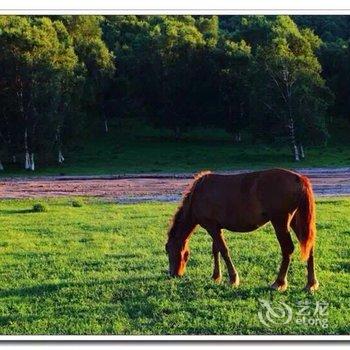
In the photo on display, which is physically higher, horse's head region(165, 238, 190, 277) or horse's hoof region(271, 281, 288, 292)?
horse's head region(165, 238, 190, 277)

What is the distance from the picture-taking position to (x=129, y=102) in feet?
28.6

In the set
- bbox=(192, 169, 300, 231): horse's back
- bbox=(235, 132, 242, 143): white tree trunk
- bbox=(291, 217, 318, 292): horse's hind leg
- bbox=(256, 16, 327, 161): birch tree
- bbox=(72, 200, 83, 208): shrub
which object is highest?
bbox=(256, 16, 327, 161): birch tree

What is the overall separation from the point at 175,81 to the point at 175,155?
1.04 metres

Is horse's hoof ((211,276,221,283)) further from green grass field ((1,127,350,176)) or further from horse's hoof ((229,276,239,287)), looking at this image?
green grass field ((1,127,350,176))

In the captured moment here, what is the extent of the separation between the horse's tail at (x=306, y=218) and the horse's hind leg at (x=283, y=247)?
136mm

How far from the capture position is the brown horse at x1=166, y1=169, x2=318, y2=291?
6715mm

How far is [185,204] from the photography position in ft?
23.9

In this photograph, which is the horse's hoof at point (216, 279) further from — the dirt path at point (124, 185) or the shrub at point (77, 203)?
the shrub at point (77, 203)

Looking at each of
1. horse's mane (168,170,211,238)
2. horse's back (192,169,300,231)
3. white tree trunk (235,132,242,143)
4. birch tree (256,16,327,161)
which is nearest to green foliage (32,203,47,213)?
horse's mane (168,170,211,238)

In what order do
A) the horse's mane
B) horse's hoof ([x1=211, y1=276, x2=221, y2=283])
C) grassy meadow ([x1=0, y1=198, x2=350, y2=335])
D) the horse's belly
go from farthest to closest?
the horse's mane
horse's hoof ([x1=211, y1=276, x2=221, y2=283])
the horse's belly
grassy meadow ([x1=0, y1=198, x2=350, y2=335])

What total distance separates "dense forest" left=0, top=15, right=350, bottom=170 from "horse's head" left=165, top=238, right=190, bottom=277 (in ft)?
5.48

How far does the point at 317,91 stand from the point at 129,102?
102 inches

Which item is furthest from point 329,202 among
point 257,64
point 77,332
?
point 77,332

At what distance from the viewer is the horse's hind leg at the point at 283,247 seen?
22.1ft
